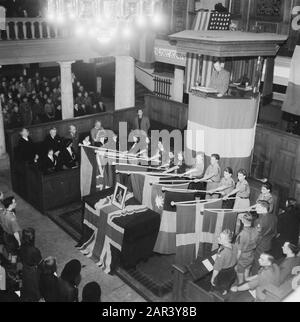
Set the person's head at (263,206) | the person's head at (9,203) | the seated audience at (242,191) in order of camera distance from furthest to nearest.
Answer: the seated audience at (242,191) → the person's head at (9,203) → the person's head at (263,206)

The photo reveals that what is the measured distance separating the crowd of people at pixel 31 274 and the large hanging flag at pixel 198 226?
238 centimetres

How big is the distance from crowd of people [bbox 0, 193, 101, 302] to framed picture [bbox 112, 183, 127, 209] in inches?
94.4

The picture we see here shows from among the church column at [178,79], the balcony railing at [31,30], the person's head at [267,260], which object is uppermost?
the balcony railing at [31,30]

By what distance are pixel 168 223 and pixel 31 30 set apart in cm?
1046

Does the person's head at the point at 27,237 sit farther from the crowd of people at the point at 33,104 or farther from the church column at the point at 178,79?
the church column at the point at 178,79

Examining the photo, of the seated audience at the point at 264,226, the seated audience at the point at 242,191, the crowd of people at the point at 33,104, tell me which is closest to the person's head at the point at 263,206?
the seated audience at the point at 264,226

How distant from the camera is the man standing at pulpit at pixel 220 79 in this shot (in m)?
11.1

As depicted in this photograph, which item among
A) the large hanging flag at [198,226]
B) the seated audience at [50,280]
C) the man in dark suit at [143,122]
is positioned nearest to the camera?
the seated audience at [50,280]

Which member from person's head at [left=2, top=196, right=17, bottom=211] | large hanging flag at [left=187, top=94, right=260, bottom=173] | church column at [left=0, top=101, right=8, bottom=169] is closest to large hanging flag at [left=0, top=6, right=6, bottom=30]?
church column at [left=0, top=101, right=8, bottom=169]

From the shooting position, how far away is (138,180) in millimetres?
10500

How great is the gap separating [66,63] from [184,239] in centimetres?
1089

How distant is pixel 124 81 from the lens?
18750 mm

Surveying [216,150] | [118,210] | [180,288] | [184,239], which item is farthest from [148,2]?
[180,288]

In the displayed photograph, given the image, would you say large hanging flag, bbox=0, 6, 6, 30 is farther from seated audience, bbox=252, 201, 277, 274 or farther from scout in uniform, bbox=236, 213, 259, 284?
scout in uniform, bbox=236, 213, 259, 284
